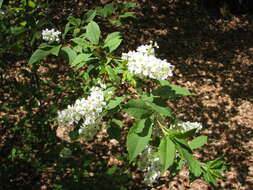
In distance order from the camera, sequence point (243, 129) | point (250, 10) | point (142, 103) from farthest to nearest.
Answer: point (250, 10)
point (243, 129)
point (142, 103)

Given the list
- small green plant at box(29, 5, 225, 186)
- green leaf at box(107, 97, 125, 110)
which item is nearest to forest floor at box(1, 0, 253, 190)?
small green plant at box(29, 5, 225, 186)

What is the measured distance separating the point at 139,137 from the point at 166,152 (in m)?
0.14

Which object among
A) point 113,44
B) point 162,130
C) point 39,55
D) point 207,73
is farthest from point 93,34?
point 207,73

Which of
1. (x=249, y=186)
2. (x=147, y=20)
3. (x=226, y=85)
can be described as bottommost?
(x=249, y=186)

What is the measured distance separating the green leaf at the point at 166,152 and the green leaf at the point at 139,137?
0.08 metres

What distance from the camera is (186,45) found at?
7441mm

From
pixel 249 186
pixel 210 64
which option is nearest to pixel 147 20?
pixel 210 64

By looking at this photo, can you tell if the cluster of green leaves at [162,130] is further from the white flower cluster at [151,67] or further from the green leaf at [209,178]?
the green leaf at [209,178]

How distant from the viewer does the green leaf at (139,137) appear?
1220mm

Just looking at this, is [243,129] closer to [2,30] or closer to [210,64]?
[210,64]

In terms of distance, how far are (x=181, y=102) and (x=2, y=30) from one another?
12.7 feet


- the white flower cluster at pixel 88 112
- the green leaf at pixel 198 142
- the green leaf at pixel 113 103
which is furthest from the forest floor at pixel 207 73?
the green leaf at pixel 113 103

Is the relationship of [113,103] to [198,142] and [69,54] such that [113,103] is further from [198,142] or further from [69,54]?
[198,142]

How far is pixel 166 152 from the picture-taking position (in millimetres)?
1247
